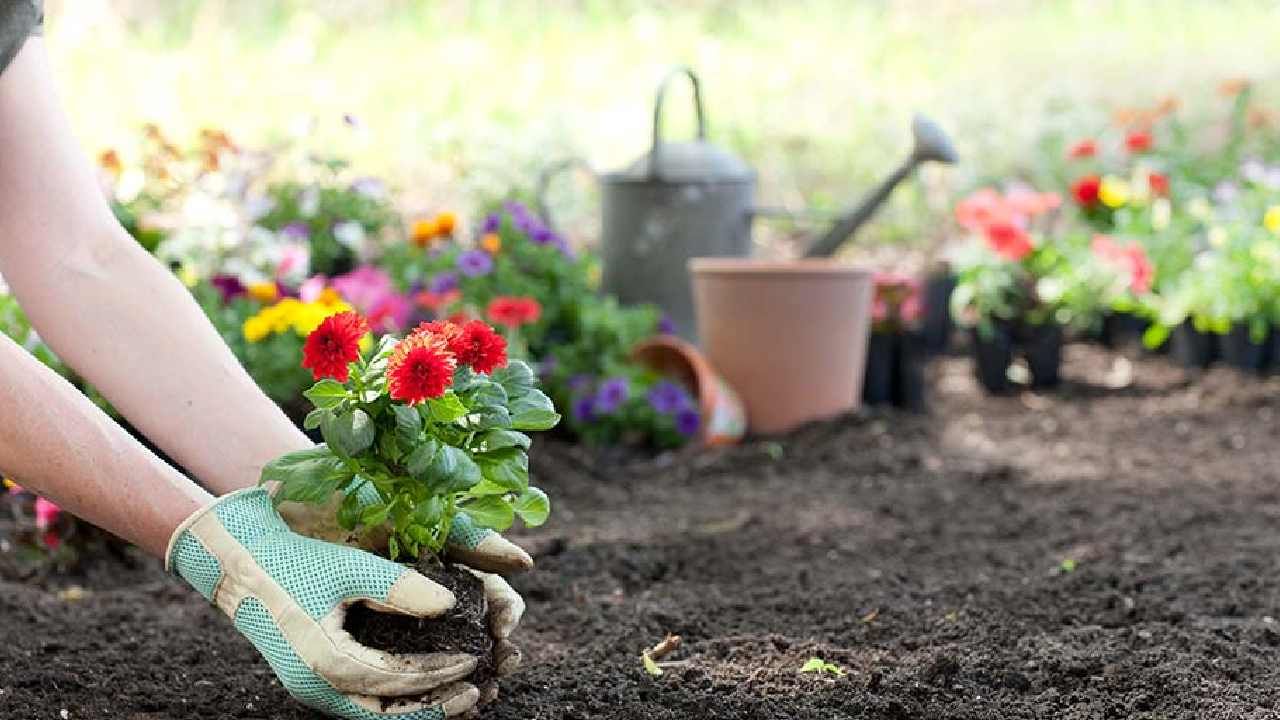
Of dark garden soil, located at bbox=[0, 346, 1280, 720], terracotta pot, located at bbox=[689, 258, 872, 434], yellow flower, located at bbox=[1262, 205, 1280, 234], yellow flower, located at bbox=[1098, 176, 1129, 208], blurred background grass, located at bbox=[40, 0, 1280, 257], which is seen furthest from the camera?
blurred background grass, located at bbox=[40, 0, 1280, 257]

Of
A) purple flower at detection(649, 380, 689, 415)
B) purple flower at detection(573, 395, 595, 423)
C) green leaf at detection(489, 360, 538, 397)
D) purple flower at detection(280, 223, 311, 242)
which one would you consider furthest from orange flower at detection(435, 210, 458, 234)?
green leaf at detection(489, 360, 538, 397)

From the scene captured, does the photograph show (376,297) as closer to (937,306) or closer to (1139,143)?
(937,306)

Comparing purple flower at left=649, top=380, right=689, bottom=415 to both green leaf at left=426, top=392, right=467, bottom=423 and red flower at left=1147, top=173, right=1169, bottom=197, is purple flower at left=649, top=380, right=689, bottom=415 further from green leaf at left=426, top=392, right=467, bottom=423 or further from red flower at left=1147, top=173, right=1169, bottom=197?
green leaf at left=426, top=392, right=467, bottom=423

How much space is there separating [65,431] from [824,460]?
2549 mm

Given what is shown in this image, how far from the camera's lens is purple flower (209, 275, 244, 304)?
3.65 m

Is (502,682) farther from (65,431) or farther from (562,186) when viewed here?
(562,186)

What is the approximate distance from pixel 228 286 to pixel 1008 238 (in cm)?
243

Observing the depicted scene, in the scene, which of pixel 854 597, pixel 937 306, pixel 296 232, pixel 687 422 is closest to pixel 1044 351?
pixel 937 306

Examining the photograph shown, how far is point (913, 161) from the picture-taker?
4.11m

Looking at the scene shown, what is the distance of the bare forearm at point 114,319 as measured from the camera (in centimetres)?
179

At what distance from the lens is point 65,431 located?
60.9 inches

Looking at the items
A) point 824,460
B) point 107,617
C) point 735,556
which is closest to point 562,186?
point 824,460

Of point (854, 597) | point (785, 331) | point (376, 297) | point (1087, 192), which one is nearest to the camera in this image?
point (854, 597)

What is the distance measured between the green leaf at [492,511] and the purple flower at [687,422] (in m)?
2.25
